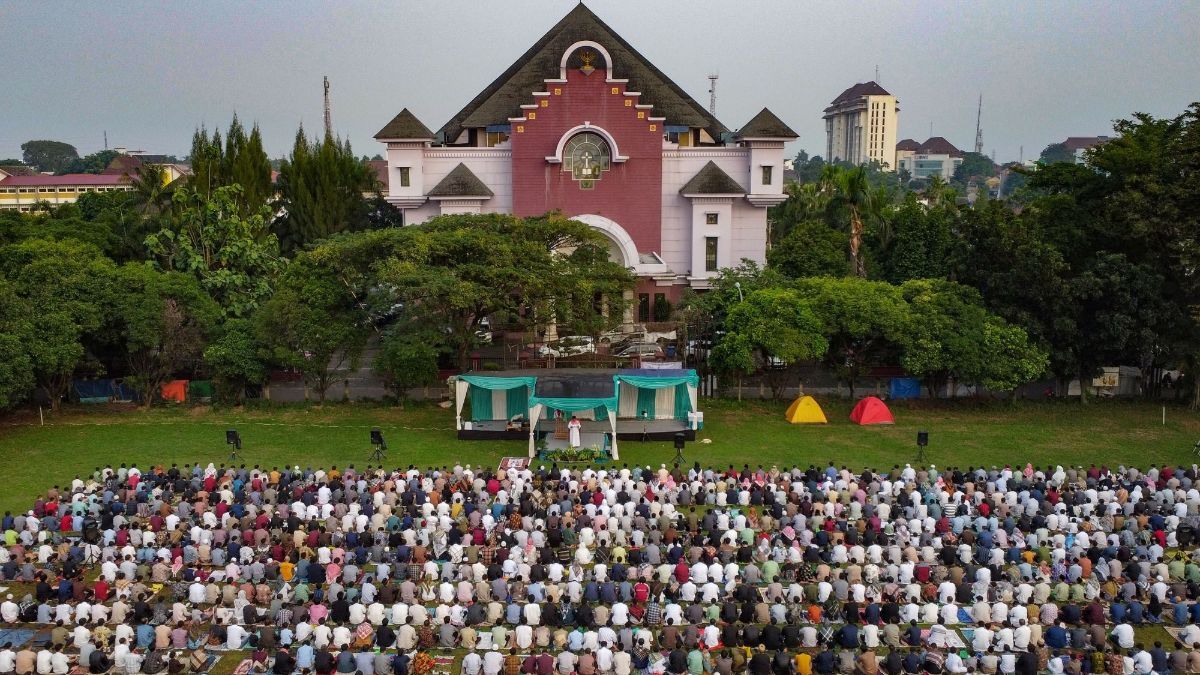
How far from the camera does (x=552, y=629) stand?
15.5 metres

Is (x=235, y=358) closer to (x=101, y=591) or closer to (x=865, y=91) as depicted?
(x=101, y=591)

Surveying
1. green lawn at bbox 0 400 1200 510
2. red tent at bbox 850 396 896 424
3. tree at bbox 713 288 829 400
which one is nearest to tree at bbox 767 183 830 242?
tree at bbox 713 288 829 400

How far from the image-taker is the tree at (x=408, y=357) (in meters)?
29.9

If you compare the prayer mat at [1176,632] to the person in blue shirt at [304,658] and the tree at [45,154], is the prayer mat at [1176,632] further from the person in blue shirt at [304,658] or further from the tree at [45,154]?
the tree at [45,154]

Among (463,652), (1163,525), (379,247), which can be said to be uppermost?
(379,247)

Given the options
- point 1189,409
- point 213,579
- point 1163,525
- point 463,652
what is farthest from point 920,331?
point 213,579

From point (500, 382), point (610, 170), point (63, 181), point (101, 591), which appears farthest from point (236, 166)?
point (63, 181)

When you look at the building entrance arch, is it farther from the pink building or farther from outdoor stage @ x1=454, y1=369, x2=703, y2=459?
outdoor stage @ x1=454, y1=369, x2=703, y2=459

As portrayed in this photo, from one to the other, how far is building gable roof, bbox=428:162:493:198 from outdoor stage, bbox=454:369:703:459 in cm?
1634

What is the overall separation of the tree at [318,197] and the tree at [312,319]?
17520 mm

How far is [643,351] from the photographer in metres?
36.3

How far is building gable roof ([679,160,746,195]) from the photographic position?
42894 millimetres

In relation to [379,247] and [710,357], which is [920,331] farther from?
[379,247]

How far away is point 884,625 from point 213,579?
481 inches
